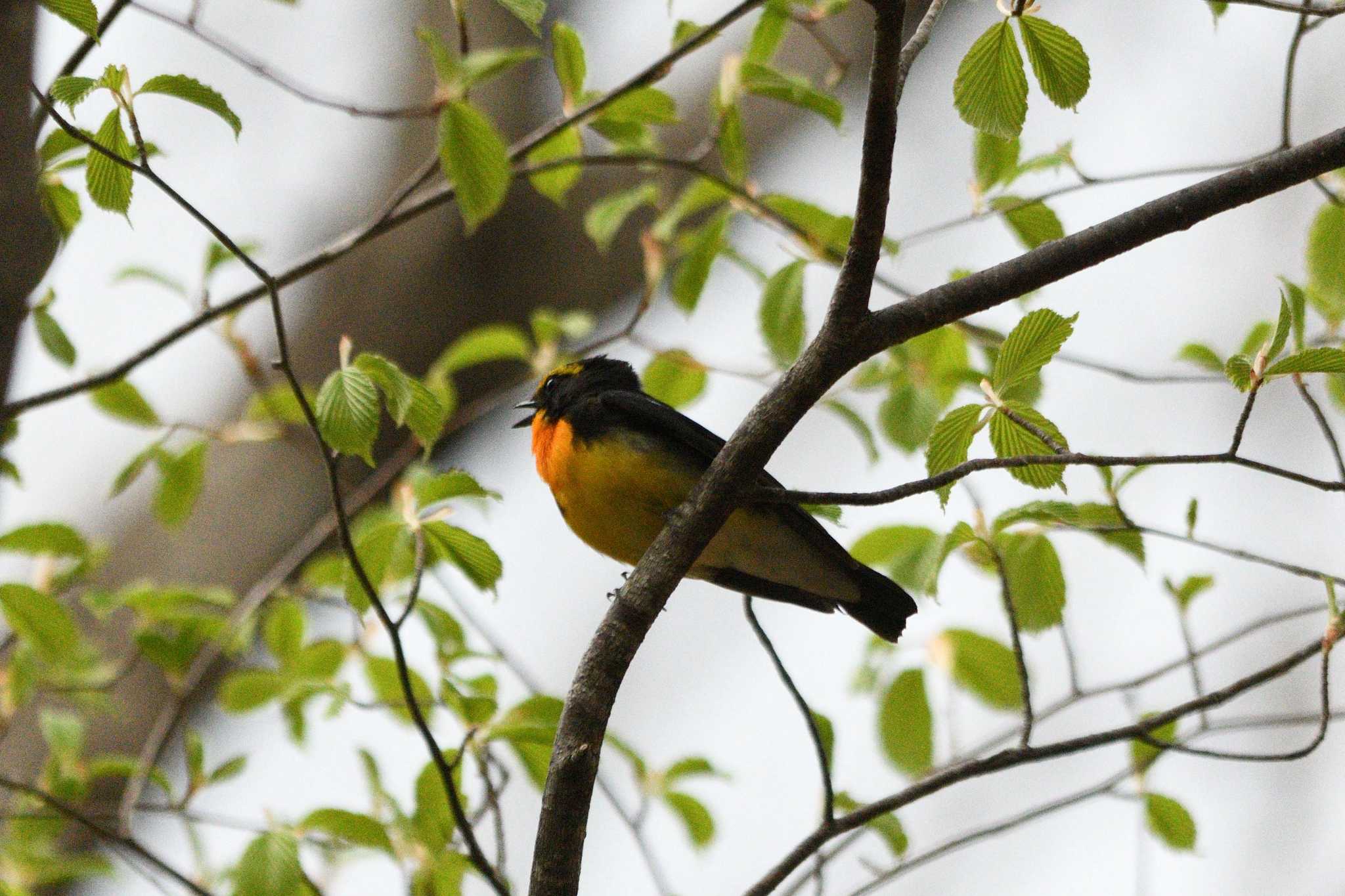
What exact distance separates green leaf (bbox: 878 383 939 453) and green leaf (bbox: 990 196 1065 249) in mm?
549

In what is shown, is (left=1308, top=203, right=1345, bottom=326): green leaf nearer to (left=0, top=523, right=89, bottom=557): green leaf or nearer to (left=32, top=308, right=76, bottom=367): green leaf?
(left=32, top=308, right=76, bottom=367): green leaf

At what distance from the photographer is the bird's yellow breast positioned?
3326 mm

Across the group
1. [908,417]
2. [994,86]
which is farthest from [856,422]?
[994,86]

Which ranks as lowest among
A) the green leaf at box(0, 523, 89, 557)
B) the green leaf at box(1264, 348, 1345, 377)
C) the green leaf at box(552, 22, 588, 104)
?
the green leaf at box(1264, 348, 1345, 377)

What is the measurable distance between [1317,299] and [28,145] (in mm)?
2608

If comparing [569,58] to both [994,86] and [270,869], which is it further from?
[270,869]

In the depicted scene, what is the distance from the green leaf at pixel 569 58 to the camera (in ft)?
8.84

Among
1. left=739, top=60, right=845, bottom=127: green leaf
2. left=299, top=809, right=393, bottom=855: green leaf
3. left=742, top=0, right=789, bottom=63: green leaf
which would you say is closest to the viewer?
left=299, top=809, right=393, bottom=855: green leaf

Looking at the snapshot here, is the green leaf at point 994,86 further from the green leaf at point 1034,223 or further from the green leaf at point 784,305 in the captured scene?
the green leaf at point 784,305

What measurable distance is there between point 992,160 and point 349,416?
1.52 metres

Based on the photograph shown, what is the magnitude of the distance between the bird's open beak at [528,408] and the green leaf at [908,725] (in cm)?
164

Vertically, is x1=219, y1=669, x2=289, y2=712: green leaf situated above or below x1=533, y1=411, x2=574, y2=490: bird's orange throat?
below

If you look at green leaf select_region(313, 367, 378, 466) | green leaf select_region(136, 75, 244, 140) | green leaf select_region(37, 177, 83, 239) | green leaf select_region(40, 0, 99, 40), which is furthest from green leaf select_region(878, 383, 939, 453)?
green leaf select_region(40, 0, 99, 40)

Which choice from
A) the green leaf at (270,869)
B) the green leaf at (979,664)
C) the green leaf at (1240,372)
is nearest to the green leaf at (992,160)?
the green leaf at (1240,372)
